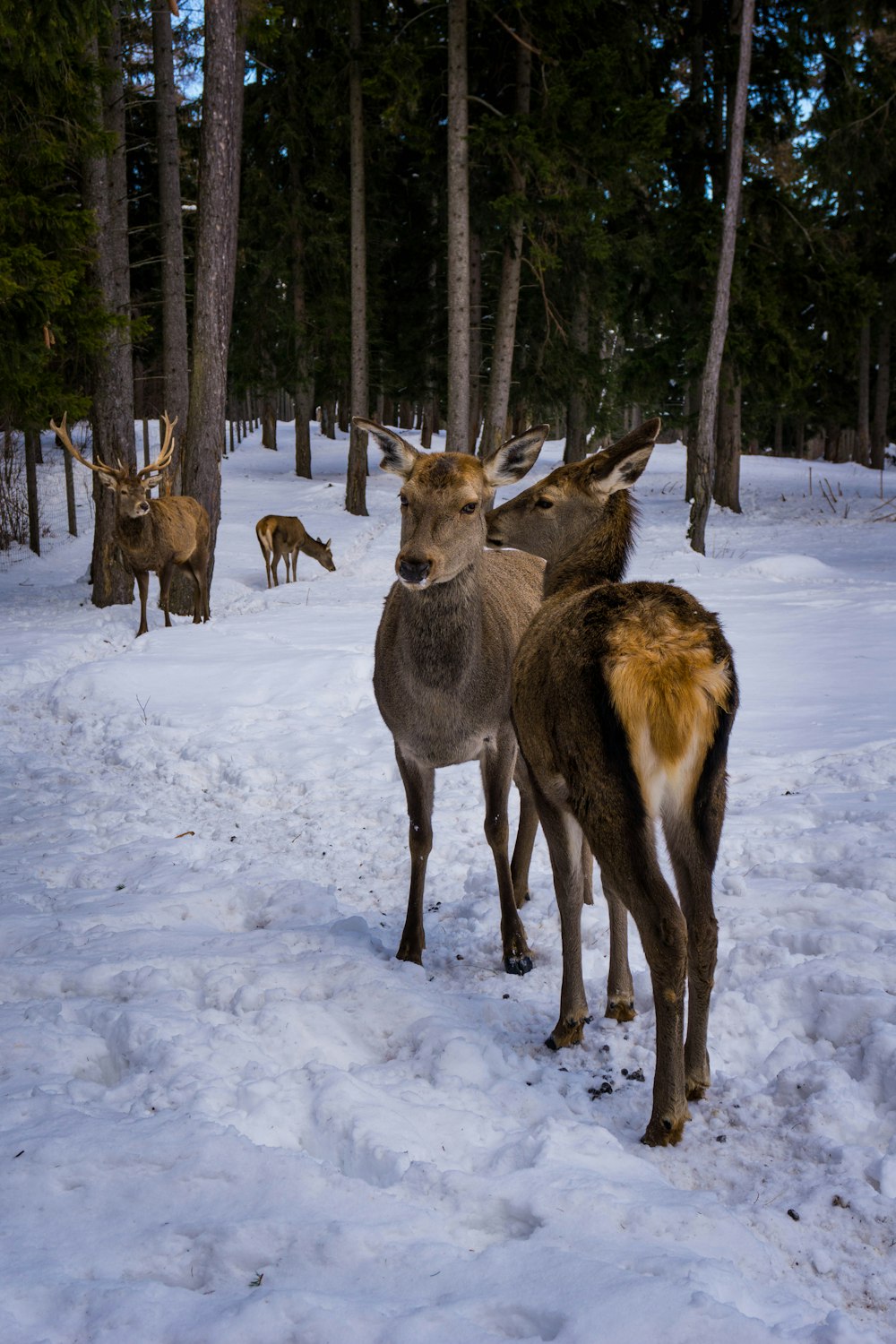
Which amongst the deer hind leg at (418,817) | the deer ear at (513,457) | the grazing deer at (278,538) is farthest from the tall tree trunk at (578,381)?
the deer hind leg at (418,817)

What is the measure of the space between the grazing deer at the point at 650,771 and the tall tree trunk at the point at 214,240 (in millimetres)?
10730

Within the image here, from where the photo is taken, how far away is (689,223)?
20.4m

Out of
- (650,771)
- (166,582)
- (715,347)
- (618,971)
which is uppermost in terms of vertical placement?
(715,347)

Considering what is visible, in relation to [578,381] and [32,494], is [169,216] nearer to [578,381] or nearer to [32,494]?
[32,494]

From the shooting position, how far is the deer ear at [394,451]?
15.3ft

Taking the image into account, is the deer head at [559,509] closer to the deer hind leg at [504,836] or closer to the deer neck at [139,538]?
the deer hind leg at [504,836]

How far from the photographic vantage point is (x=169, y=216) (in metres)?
15.9

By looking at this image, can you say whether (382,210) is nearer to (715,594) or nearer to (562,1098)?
(715,594)

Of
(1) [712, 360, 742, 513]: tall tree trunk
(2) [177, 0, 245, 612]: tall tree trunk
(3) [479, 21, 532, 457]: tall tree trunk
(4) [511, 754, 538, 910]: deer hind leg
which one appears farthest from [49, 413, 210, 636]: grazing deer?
(1) [712, 360, 742, 513]: tall tree trunk

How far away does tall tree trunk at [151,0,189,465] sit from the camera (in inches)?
596

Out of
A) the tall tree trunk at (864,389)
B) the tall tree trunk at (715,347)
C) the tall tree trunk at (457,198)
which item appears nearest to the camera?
the tall tree trunk at (457,198)

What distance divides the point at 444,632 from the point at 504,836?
3.34 ft

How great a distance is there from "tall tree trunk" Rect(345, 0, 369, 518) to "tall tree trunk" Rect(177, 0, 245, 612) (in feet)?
32.4

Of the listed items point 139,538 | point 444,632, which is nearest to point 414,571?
point 444,632
